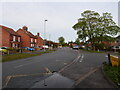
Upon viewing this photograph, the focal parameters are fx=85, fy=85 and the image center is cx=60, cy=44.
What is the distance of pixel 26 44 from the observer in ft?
123

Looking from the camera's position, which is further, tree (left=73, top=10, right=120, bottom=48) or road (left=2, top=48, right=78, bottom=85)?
tree (left=73, top=10, right=120, bottom=48)

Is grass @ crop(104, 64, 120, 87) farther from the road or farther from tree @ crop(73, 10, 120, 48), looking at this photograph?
tree @ crop(73, 10, 120, 48)

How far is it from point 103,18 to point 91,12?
4774mm

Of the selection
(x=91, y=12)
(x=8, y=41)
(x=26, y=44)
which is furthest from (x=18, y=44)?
(x=91, y=12)

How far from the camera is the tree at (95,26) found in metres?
27.1

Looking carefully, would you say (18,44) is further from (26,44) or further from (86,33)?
(86,33)

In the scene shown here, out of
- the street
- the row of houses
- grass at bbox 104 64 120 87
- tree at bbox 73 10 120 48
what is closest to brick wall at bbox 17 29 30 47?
the row of houses

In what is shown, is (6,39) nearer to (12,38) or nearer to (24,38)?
(12,38)

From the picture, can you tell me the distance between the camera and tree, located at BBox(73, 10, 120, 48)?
27125mm

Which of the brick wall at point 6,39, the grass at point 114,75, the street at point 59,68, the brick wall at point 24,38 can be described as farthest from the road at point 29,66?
the brick wall at point 24,38

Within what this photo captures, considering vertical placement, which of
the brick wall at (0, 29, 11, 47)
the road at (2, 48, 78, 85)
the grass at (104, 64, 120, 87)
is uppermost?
the brick wall at (0, 29, 11, 47)

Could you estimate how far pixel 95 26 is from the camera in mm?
29250

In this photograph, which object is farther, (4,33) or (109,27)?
(4,33)

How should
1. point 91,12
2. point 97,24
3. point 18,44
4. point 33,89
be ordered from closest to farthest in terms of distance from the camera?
point 33,89 → point 97,24 → point 91,12 → point 18,44
